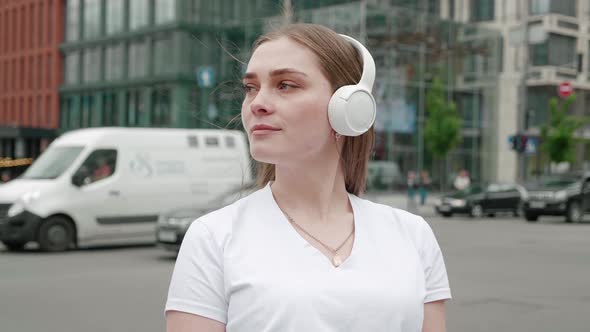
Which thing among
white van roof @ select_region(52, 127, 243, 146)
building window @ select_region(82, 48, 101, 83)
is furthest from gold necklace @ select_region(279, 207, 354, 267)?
building window @ select_region(82, 48, 101, 83)

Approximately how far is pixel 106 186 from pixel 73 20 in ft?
121

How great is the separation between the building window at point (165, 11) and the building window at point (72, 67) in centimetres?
838

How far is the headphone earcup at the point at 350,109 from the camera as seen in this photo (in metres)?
1.80

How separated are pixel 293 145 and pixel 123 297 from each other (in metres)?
7.42

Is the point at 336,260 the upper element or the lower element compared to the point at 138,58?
lower

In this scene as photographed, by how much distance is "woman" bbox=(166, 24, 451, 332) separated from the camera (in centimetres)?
169

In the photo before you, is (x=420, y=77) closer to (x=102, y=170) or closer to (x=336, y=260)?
(x=102, y=170)

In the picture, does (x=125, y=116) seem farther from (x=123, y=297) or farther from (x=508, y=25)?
(x=123, y=297)

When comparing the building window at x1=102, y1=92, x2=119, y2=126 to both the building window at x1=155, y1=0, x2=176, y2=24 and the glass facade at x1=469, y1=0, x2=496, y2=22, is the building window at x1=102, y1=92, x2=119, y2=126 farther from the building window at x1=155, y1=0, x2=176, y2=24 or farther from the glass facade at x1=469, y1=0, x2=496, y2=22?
the glass facade at x1=469, y1=0, x2=496, y2=22

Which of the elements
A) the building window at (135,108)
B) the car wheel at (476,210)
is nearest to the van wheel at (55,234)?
the car wheel at (476,210)

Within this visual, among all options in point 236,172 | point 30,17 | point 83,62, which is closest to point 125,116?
point 83,62

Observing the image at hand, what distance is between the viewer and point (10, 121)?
182 ft

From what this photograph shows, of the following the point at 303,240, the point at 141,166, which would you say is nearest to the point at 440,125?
the point at 141,166

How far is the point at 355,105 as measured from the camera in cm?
183
